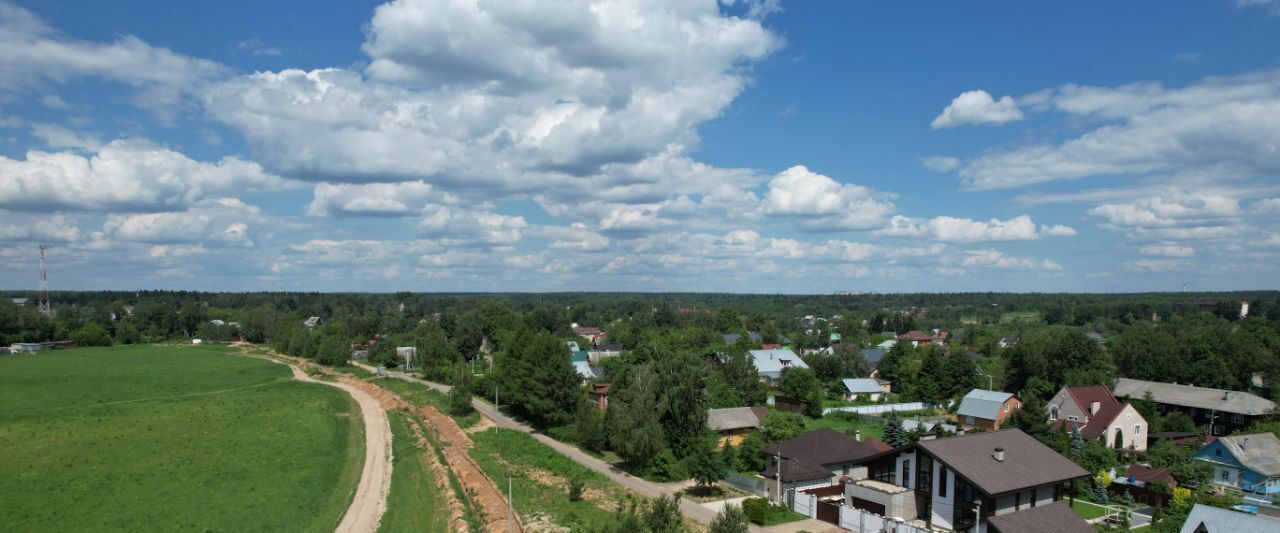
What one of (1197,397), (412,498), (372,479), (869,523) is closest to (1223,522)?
(869,523)

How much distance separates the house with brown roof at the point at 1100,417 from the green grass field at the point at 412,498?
129 feet

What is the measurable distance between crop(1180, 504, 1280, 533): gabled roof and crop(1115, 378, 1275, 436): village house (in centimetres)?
3502

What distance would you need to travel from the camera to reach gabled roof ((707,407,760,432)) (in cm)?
4981

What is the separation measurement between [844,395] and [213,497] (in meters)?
59.2

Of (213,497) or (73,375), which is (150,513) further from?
(73,375)

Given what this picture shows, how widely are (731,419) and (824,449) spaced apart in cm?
1234

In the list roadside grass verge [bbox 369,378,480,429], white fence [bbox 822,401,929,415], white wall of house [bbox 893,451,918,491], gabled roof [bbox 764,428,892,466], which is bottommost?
roadside grass verge [bbox 369,378,480,429]

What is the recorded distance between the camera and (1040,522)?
27281 mm

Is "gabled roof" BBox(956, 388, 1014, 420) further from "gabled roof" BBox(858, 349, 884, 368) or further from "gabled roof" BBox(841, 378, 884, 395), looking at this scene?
"gabled roof" BBox(858, 349, 884, 368)

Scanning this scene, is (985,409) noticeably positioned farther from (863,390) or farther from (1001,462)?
(1001,462)

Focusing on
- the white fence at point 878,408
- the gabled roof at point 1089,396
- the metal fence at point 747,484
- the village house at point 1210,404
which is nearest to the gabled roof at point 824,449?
the metal fence at point 747,484

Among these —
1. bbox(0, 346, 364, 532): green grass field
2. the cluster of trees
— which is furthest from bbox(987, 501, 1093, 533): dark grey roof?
the cluster of trees

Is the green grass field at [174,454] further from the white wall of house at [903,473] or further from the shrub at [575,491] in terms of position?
the white wall of house at [903,473]

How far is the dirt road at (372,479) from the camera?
109 ft
